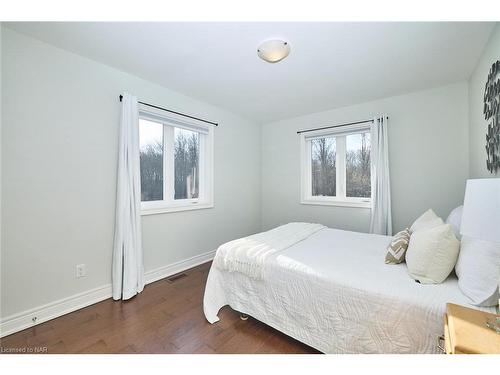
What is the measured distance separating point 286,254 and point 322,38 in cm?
181

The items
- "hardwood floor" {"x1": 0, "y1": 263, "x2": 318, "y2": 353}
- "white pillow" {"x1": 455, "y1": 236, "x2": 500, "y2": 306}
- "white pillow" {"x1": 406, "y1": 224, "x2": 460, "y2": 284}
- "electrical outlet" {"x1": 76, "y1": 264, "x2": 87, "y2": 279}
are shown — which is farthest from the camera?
"electrical outlet" {"x1": 76, "y1": 264, "x2": 87, "y2": 279}

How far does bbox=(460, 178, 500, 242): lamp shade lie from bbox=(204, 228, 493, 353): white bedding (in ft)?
1.41

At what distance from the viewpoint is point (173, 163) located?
9.60 ft

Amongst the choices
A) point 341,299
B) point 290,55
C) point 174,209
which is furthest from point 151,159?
point 341,299

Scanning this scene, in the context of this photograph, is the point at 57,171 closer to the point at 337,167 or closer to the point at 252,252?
the point at 252,252

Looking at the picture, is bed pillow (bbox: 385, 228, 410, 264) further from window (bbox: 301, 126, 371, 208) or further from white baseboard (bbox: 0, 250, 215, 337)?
white baseboard (bbox: 0, 250, 215, 337)

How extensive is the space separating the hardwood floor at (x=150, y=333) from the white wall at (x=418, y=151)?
86.8 inches

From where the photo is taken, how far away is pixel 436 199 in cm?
271

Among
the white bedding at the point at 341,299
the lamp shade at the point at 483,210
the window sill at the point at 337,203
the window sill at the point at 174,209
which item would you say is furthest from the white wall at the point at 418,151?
the lamp shade at the point at 483,210

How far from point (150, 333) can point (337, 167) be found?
3.20 meters

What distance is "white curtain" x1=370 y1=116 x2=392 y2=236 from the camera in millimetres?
2867

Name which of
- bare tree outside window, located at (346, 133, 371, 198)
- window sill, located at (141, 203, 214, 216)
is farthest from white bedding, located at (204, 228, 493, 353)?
bare tree outside window, located at (346, 133, 371, 198)

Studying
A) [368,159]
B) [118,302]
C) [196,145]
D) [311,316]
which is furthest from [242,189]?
[311,316]

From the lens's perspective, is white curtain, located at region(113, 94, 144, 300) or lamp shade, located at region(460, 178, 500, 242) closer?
lamp shade, located at region(460, 178, 500, 242)
